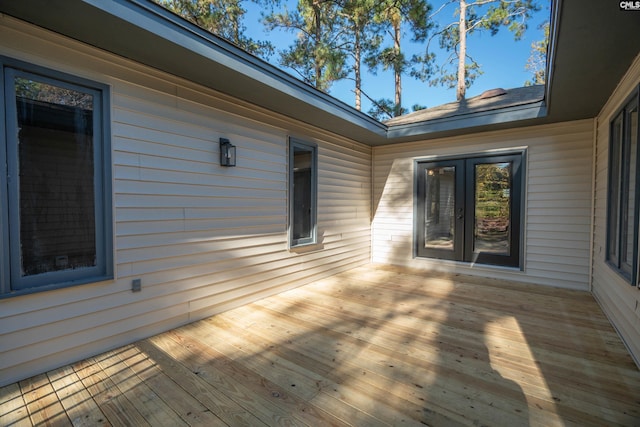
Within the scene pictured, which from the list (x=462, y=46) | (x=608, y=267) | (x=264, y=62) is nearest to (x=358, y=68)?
(x=462, y=46)

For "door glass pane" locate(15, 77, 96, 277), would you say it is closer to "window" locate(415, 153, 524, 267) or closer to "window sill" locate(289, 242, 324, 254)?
"window sill" locate(289, 242, 324, 254)

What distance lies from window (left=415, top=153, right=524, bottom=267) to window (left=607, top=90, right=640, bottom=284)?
1.30m

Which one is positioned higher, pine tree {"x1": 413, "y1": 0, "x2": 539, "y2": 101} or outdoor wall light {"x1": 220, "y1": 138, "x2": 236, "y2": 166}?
pine tree {"x1": 413, "y1": 0, "x2": 539, "y2": 101}

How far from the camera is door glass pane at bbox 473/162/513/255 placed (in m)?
4.74

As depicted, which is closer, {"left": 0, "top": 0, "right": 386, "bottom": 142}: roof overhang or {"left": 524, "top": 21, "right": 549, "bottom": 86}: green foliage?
{"left": 0, "top": 0, "right": 386, "bottom": 142}: roof overhang

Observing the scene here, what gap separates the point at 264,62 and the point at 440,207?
12.7 ft

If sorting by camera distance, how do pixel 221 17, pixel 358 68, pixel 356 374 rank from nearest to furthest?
pixel 356 374
pixel 221 17
pixel 358 68

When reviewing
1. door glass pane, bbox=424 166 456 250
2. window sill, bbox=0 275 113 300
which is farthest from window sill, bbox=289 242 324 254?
window sill, bbox=0 275 113 300

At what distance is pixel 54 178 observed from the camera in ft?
7.36

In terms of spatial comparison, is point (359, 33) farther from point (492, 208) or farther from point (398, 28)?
point (492, 208)

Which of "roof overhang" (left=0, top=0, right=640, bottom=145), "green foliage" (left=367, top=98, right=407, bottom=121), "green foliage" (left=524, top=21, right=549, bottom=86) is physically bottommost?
"roof overhang" (left=0, top=0, right=640, bottom=145)

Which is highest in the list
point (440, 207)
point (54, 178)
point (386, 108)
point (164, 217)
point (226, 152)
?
point (386, 108)

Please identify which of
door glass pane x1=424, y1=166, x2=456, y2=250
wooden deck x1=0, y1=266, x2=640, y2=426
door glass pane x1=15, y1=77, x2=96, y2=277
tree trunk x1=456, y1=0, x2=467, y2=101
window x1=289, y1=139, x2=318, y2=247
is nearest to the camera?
wooden deck x1=0, y1=266, x2=640, y2=426

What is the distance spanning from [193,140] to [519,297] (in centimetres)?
437
